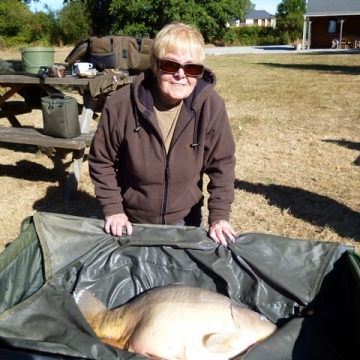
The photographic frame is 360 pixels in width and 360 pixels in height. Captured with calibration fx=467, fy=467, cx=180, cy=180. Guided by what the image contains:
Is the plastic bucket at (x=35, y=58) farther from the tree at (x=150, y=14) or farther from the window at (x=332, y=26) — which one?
the window at (x=332, y=26)

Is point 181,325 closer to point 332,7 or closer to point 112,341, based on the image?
point 112,341

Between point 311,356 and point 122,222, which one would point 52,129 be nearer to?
point 122,222

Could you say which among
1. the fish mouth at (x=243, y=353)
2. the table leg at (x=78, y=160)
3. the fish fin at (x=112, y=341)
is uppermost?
the table leg at (x=78, y=160)

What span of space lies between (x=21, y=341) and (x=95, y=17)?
119 feet

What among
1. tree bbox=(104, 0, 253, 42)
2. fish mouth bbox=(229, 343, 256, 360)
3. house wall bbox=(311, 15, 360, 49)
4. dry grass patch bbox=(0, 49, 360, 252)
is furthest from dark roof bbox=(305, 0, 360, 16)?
fish mouth bbox=(229, 343, 256, 360)

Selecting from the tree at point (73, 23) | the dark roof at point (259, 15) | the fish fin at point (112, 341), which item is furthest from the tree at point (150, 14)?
the dark roof at point (259, 15)

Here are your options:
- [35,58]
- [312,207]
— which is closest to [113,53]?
[35,58]

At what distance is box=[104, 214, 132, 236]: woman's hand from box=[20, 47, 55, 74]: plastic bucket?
406cm

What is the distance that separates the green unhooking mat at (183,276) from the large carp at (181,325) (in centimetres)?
13

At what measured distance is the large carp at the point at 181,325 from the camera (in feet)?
6.86

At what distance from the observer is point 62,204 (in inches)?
176

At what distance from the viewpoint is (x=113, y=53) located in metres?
5.97

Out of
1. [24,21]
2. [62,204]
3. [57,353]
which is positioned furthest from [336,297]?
[24,21]

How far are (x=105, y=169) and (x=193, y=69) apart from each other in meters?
0.74
